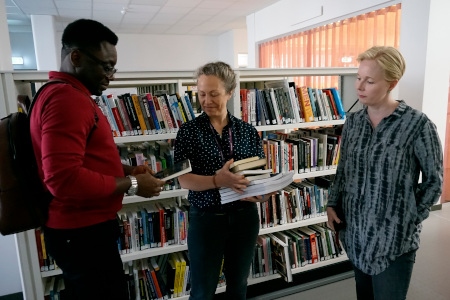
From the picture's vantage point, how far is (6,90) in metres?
1.53

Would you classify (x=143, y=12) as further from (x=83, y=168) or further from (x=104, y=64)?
(x=83, y=168)

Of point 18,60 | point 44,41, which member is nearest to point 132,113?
point 44,41

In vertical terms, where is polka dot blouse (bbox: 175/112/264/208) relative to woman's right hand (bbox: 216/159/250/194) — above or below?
above

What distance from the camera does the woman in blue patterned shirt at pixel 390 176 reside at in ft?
3.73

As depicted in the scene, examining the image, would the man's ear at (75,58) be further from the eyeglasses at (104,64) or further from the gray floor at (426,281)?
the gray floor at (426,281)

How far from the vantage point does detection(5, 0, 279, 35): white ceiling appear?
552cm

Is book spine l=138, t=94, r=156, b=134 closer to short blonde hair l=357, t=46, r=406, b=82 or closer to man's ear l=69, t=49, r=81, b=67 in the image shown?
man's ear l=69, t=49, r=81, b=67

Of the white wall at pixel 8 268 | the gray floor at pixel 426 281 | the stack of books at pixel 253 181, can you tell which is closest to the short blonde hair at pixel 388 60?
the stack of books at pixel 253 181

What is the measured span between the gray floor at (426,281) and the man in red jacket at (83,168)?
151cm

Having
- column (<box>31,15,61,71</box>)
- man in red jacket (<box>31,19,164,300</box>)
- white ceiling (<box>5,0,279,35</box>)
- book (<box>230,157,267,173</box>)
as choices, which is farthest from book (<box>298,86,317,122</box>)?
column (<box>31,15,61,71</box>)

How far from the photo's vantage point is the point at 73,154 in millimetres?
877

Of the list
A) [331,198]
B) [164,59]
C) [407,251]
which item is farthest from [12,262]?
[164,59]

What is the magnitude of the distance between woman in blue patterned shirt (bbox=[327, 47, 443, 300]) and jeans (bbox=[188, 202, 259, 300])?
0.47 m

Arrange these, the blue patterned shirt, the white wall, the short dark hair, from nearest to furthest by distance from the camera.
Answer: the short dark hair
the blue patterned shirt
the white wall
